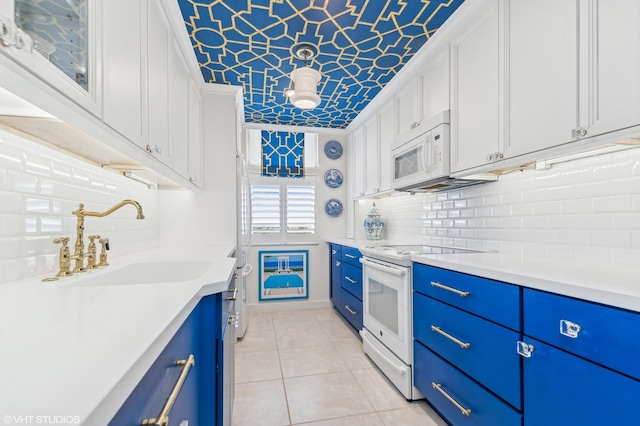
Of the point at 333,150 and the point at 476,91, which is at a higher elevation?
the point at 333,150

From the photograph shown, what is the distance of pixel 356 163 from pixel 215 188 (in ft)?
5.95

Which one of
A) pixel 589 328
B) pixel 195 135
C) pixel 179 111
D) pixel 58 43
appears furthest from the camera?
pixel 195 135

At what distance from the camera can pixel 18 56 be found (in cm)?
60

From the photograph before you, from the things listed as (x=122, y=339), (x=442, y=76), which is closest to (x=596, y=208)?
(x=442, y=76)

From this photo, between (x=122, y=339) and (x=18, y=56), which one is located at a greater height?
(x=18, y=56)

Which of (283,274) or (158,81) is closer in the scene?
(158,81)

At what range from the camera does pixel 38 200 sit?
3.57 feet

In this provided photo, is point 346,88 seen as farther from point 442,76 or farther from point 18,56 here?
point 18,56

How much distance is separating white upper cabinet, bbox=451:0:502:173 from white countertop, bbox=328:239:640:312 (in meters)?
0.68

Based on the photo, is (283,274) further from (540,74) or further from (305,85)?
(540,74)

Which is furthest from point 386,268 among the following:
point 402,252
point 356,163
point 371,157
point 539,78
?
point 356,163

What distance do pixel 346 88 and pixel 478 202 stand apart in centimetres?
163

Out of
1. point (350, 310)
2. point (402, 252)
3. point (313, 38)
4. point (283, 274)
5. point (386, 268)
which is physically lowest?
point (350, 310)

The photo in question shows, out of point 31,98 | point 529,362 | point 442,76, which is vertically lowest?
point 529,362
